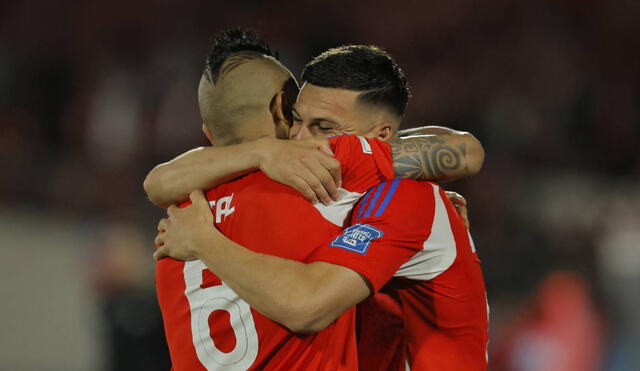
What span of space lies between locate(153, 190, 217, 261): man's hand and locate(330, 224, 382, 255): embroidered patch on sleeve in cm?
34

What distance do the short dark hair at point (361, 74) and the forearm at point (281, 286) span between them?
2.40 feet

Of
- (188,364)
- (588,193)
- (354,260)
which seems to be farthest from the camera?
(588,193)

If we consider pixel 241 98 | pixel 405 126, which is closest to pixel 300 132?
pixel 241 98

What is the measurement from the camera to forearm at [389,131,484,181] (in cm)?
213

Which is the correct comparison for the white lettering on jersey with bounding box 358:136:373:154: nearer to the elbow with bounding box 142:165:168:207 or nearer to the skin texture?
the skin texture

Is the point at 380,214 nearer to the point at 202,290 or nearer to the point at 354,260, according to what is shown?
the point at 354,260

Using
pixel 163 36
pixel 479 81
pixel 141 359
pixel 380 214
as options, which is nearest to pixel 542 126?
pixel 479 81

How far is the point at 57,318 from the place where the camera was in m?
6.72

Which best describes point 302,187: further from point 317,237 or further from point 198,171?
point 198,171

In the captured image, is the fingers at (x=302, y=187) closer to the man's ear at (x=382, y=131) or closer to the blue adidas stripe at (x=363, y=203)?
the blue adidas stripe at (x=363, y=203)

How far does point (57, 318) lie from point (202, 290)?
5.16 m

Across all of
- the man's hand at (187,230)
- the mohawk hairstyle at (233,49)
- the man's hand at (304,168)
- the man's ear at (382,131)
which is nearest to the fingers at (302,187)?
the man's hand at (304,168)

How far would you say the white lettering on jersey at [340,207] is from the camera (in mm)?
1986

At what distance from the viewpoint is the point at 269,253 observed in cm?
194
